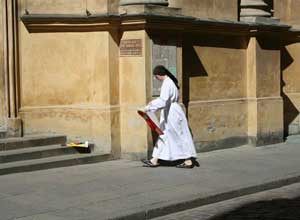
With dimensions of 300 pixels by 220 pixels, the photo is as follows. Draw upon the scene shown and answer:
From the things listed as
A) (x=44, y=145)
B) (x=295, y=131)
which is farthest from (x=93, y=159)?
(x=295, y=131)

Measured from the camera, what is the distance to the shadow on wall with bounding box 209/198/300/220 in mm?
8055

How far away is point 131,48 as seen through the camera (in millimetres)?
11734

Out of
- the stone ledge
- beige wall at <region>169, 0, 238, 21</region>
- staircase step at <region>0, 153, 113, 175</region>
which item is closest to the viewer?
staircase step at <region>0, 153, 113, 175</region>

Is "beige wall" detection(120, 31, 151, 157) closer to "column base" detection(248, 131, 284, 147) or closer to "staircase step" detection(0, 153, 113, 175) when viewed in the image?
"staircase step" detection(0, 153, 113, 175)

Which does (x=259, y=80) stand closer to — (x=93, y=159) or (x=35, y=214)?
(x=93, y=159)

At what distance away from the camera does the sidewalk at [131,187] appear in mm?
7902

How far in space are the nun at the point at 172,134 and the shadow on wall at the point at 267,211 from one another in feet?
7.96

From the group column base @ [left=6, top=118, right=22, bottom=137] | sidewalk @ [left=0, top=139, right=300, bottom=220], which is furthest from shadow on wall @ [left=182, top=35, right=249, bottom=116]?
column base @ [left=6, top=118, right=22, bottom=137]

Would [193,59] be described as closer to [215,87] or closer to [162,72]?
[215,87]

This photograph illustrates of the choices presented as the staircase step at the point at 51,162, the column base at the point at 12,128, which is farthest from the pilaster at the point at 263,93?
Result: the column base at the point at 12,128

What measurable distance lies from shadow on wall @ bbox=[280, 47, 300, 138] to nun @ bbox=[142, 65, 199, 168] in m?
6.04

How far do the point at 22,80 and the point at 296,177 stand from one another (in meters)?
5.21

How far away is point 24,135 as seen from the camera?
11992 millimetres

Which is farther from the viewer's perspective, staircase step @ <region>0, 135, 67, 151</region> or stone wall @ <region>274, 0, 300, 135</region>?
stone wall @ <region>274, 0, 300, 135</region>
